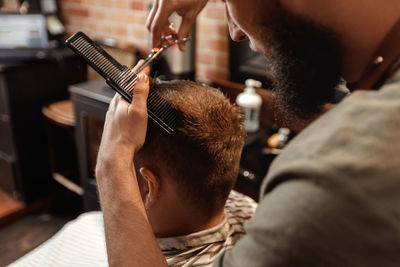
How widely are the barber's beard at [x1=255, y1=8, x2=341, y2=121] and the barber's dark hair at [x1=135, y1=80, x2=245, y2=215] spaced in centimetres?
23

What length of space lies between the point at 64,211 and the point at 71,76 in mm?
1127

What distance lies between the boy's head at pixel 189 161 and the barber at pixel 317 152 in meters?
0.16

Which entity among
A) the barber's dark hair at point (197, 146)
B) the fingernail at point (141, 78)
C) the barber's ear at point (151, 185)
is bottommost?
the barber's ear at point (151, 185)

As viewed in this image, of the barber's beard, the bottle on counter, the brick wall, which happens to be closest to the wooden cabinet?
the brick wall

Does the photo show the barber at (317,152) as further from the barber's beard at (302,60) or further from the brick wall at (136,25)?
the brick wall at (136,25)

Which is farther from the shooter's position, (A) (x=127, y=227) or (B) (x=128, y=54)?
(B) (x=128, y=54)

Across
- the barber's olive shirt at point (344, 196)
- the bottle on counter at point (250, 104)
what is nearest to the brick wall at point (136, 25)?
the bottle on counter at point (250, 104)

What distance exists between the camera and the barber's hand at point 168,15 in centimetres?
120

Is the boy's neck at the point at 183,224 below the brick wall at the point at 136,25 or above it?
below

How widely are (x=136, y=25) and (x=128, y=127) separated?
2.23m

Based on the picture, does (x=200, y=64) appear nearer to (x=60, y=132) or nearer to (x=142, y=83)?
(x=60, y=132)

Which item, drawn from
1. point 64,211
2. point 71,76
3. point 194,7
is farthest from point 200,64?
point 64,211

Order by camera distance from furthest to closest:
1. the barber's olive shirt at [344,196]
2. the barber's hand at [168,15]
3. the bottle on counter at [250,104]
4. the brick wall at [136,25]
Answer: the brick wall at [136,25]
the bottle on counter at [250,104]
the barber's hand at [168,15]
the barber's olive shirt at [344,196]

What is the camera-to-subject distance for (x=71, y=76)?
9.62ft
